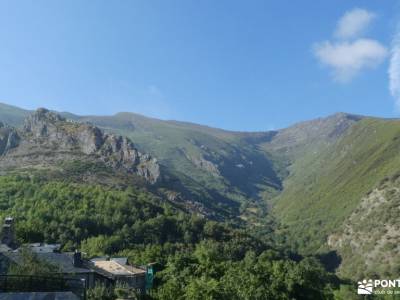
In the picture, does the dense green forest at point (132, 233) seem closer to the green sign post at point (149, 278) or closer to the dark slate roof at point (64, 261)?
the green sign post at point (149, 278)

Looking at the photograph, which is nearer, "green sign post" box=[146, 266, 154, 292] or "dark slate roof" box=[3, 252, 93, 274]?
"dark slate roof" box=[3, 252, 93, 274]

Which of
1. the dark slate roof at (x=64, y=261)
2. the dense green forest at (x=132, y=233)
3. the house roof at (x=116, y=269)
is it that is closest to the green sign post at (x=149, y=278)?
the house roof at (x=116, y=269)

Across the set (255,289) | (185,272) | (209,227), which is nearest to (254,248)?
(209,227)

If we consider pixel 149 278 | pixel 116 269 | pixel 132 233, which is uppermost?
pixel 116 269

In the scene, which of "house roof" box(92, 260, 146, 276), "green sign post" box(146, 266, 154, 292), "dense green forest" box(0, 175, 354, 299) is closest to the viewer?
"house roof" box(92, 260, 146, 276)

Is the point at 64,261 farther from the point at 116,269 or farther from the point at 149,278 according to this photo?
the point at 149,278

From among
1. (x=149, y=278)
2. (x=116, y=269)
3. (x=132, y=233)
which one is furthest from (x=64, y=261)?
(x=132, y=233)

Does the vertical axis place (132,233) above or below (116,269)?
below

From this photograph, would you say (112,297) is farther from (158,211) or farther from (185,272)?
(158,211)

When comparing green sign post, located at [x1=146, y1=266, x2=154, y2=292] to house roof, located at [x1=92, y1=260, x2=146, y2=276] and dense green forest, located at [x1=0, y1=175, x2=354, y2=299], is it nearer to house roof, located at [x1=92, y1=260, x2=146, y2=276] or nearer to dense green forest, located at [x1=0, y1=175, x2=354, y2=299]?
house roof, located at [x1=92, y1=260, x2=146, y2=276]

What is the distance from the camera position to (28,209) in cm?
17250

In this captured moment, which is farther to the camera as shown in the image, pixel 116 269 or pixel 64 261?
pixel 116 269

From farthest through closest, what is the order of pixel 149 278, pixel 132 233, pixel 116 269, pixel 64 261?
1. pixel 132 233
2. pixel 149 278
3. pixel 116 269
4. pixel 64 261

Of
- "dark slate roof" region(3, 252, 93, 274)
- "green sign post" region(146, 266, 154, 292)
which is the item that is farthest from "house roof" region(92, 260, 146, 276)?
"dark slate roof" region(3, 252, 93, 274)
